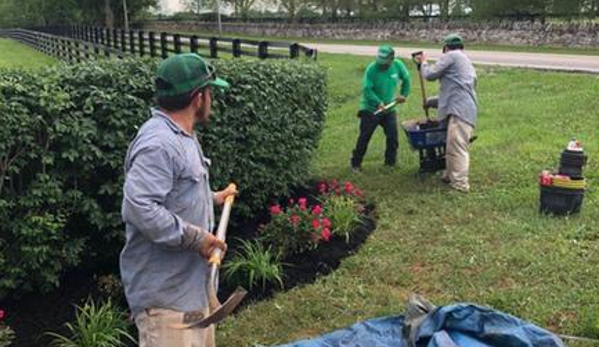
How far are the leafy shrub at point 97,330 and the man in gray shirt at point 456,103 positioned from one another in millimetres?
4280

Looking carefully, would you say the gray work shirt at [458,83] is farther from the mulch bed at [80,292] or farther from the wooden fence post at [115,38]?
the wooden fence post at [115,38]

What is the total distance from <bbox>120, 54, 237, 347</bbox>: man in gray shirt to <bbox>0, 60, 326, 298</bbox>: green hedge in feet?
5.83

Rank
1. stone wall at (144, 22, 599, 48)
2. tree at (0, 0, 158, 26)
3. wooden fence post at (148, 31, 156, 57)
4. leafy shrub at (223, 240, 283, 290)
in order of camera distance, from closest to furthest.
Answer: leafy shrub at (223, 240, 283, 290), wooden fence post at (148, 31, 156, 57), stone wall at (144, 22, 599, 48), tree at (0, 0, 158, 26)

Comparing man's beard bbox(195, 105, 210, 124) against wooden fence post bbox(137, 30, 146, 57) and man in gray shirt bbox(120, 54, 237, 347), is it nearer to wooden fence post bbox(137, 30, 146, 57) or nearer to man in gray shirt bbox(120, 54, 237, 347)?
man in gray shirt bbox(120, 54, 237, 347)

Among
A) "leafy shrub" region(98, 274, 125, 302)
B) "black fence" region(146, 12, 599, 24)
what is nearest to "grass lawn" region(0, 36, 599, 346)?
"leafy shrub" region(98, 274, 125, 302)

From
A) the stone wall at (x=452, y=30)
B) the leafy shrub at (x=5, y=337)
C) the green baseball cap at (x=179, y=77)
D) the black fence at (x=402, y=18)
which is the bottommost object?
the leafy shrub at (x=5, y=337)

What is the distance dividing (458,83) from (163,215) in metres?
5.27

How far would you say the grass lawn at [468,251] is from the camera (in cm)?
467

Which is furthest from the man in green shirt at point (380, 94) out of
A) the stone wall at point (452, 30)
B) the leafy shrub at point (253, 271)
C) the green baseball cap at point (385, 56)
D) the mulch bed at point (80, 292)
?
the stone wall at point (452, 30)

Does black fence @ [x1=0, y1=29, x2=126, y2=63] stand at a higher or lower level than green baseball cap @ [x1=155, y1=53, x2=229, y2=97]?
lower

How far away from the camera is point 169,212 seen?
9.38ft

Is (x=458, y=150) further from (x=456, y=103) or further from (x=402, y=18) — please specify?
(x=402, y=18)

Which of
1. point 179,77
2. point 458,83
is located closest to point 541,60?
point 458,83

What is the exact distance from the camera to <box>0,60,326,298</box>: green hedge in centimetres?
446
